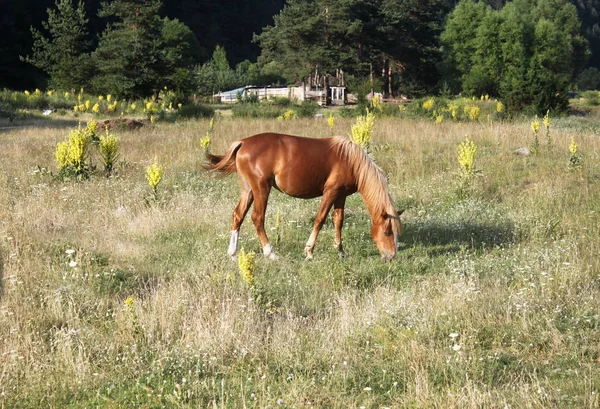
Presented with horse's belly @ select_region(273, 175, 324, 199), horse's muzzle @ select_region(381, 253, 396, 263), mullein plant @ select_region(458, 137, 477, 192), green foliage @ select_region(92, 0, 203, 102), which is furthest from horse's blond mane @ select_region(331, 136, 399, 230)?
green foliage @ select_region(92, 0, 203, 102)

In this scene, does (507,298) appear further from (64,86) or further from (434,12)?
(434,12)

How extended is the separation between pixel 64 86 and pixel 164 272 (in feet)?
120

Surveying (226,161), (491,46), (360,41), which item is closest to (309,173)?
(226,161)

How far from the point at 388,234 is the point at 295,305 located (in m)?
1.86

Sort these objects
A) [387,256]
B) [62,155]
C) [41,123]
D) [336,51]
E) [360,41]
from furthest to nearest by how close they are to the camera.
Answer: [360,41] < [336,51] < [41,123] < [62,155] < [387,256]

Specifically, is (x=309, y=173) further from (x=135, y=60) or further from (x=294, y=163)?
(x=135, y=60)

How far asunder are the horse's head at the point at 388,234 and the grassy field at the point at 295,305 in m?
0.14

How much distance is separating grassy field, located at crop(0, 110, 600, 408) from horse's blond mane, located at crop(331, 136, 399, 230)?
0.64 metres

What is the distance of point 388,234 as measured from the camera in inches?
295

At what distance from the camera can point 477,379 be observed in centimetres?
438

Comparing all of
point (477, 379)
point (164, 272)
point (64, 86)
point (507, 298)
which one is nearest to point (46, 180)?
point (164, 272)

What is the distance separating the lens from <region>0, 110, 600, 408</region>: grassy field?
426 cm

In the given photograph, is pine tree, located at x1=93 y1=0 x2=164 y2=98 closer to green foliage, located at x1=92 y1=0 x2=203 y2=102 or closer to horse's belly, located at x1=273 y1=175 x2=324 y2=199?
green foliage, located at x1=92 y1=0 x2=203 y2=102

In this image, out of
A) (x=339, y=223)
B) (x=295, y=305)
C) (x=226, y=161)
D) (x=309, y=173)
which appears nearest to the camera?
(x=295, y=305)
